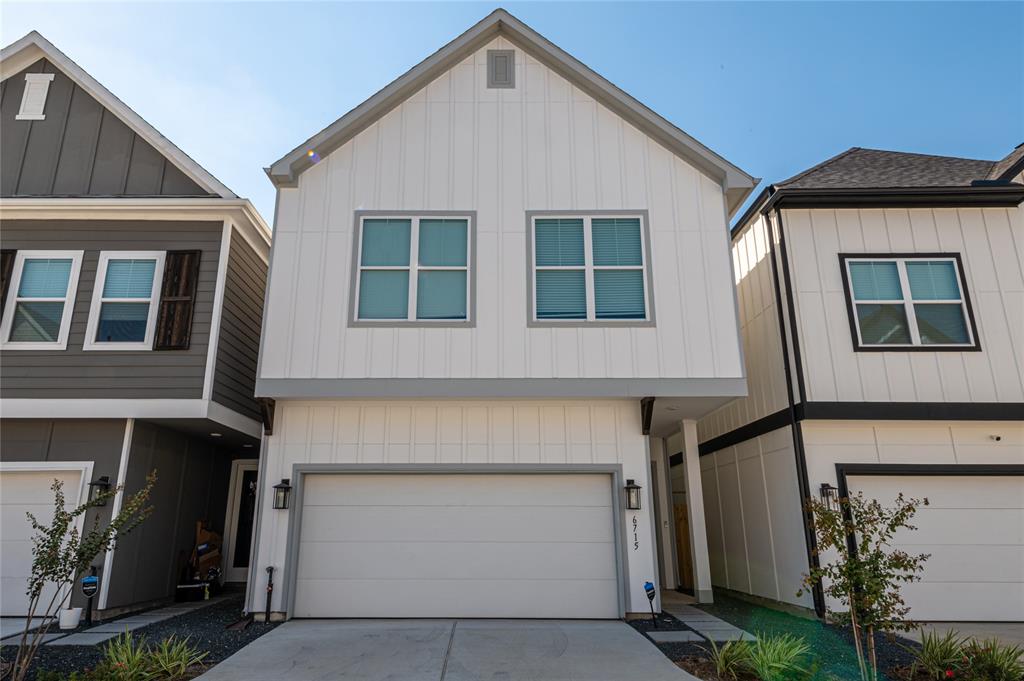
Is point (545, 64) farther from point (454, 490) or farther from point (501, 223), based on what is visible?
point (454, 490)

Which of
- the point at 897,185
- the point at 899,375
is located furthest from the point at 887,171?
the point at 899,375

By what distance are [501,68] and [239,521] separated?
9517 millimetres

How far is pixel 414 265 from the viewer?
8477 millimetres

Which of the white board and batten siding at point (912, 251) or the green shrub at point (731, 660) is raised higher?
the white board and batten siding at point (912, 251)

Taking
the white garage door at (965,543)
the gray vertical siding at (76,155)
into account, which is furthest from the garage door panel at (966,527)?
the gray vertical siding at (76,155)

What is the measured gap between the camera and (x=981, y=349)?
8.67m

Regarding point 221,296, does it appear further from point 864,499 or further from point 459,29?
point 864,499

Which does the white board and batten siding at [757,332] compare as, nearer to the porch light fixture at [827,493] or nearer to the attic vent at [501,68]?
the porch light fixture at [827,493]

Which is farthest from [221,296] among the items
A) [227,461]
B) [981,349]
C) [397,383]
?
[981,349]

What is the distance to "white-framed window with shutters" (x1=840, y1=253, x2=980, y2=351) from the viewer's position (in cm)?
876

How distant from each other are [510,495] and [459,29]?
6.94 metres

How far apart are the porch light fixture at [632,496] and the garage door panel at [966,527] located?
3564mm

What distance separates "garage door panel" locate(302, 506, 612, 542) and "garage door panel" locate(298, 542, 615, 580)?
0.10 m

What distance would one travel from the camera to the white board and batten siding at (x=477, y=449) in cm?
801
